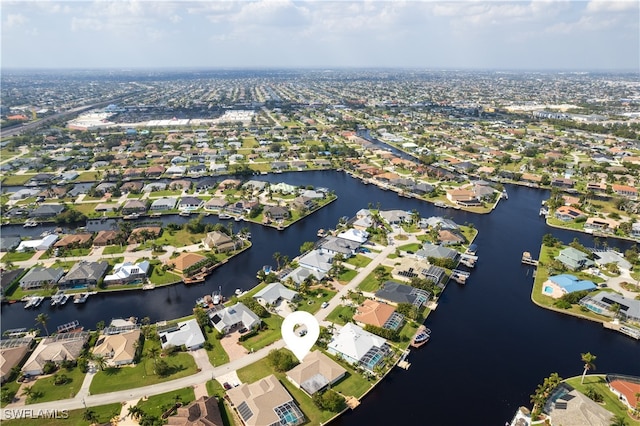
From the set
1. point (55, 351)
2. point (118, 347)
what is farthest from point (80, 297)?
point (118, 347)

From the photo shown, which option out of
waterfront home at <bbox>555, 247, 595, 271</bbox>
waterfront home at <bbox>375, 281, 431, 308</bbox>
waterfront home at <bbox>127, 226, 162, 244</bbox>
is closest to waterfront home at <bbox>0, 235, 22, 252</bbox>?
waterfront home at <bbox>127, 226, 162, 244</bbox>

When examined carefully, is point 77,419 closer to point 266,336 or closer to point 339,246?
point 266,336

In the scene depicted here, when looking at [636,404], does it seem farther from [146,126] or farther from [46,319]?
[146,126]

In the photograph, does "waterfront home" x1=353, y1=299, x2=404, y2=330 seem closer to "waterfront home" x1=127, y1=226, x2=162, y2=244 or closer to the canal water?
the canal water

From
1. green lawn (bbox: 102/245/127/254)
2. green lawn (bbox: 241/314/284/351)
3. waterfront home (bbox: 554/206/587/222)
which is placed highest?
waterfront home (bbox: 554/206/587/222)

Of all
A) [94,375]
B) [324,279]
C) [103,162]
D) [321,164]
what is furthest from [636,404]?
[103,162]

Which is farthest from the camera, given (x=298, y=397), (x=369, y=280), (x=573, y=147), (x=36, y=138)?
(x=36, y=138)

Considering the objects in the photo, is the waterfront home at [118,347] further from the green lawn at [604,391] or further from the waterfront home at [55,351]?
the green lawn at [604,391]
